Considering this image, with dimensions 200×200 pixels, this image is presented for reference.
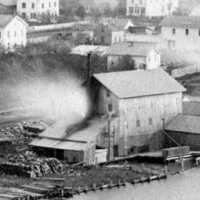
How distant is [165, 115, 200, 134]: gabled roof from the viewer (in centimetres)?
5425

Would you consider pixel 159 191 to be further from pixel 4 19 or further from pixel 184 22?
pixel 184 22

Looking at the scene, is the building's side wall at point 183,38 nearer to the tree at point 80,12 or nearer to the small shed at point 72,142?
the tree at point 80,12

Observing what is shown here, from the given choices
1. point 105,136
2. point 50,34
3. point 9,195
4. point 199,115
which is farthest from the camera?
point 50,34

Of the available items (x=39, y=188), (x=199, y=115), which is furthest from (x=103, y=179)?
(x=199, y=115)

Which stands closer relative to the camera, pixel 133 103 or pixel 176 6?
A: pixel 133 103

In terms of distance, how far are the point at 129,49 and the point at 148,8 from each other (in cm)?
2525

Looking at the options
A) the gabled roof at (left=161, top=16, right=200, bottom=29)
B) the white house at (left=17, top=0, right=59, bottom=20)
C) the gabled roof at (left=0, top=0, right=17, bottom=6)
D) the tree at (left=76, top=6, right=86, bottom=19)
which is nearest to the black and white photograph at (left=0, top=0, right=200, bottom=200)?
the gabled roof at (left=161, top=16, right=200, bottom=29)

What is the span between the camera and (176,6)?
352 ft

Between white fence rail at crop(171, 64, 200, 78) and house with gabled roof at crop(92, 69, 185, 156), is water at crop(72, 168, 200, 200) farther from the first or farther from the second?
white fence rail at crop(171, 64, 200, 78)

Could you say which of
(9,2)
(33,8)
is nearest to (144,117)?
(33,8)

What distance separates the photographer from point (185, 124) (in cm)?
5466

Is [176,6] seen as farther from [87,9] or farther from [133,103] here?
[133,103]

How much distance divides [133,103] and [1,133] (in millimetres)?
7012

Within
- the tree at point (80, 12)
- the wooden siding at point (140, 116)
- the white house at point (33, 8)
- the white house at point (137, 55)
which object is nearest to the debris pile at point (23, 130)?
the wooden siding at point (140, 116)
